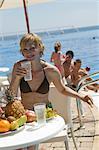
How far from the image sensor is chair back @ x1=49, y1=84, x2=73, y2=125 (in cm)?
327

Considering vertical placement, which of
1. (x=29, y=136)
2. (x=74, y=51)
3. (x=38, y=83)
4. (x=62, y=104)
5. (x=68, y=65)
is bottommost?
(x=74, y=51)

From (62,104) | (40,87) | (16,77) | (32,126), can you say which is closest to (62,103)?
(62,104)

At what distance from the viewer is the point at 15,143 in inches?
84.0

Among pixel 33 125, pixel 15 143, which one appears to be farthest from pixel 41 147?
pixel 15 143

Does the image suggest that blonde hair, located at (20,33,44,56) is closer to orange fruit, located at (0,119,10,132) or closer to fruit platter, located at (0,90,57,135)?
fruit platter, located at (0,90,57,135)

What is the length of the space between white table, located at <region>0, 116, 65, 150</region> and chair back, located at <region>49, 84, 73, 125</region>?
83 cm

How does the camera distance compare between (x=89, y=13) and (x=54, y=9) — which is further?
(x=54, y=9)

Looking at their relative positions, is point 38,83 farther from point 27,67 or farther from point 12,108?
point 12,108

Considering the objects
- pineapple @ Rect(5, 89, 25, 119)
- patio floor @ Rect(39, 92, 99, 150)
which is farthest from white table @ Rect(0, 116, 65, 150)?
patio floor @ Rect(39, 92, 99, 150)

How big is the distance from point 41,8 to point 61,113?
5709cm

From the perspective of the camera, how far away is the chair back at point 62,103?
3.27 m

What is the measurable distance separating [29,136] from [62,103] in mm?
1099

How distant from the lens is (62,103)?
330 cm

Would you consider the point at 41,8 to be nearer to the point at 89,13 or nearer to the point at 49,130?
the point at 89,13
